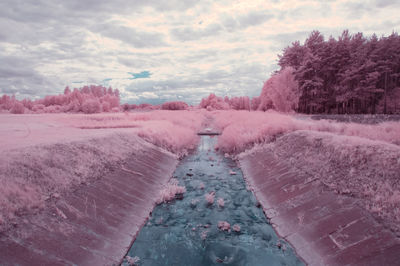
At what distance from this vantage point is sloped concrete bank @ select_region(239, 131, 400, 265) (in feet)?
16.5

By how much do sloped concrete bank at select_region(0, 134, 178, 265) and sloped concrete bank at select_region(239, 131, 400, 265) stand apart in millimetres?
5109

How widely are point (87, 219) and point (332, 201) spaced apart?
724 centimetres

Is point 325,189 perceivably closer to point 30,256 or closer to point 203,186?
point 203,186

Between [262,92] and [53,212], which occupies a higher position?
[262,92]

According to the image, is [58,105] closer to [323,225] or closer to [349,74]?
[349,74]

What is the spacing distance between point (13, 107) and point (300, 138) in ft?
189

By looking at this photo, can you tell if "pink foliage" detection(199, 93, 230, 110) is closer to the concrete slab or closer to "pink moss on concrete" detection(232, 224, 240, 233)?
the concrete slab

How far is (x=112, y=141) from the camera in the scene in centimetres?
1324

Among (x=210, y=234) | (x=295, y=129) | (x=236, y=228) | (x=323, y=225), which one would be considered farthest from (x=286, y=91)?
(x=210, y=234)

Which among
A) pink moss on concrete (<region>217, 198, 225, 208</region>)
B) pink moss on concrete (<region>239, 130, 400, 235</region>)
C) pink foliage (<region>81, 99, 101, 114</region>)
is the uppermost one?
pink foliage (<region>81, 99, 101, 114</region>)

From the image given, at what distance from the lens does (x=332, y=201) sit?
6.81m

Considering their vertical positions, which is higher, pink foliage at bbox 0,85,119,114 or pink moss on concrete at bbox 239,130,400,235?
pink foliage at bbox 0,85,119,114

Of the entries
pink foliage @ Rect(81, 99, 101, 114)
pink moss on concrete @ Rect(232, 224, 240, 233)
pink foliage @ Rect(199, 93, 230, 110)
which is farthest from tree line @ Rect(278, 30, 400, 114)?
pink foliage @ Rect(199, 93, 230, 110)

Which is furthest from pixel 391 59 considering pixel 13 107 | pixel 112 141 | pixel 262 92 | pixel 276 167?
pixel 13 107
